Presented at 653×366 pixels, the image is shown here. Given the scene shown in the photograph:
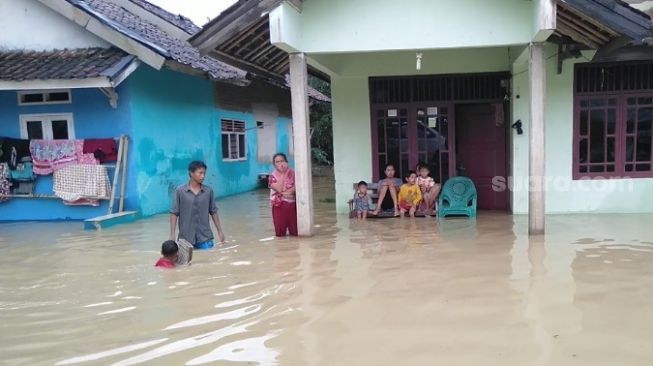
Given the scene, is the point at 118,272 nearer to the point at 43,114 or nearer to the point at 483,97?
the point at 43,114

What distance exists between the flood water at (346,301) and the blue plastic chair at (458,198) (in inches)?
59.0

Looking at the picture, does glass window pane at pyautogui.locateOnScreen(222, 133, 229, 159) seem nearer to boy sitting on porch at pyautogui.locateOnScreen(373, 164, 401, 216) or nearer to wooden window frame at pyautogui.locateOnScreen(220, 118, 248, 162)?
wooden window frame at pyautogui.locateOnScreen(220, 118, 248, 162)

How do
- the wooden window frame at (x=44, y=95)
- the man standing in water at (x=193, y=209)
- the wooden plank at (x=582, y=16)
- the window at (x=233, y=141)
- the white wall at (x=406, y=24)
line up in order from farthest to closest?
the window at (x=233, y=141) → the wooden window frame at (x=44, y=95) → the white wall at (x=406, y=24) → the wooden plank at (x=582, y=16) → the man standing in water at (x=193, y=209)

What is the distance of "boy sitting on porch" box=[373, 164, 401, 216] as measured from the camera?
9.30m

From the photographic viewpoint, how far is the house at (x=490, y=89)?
23.3ft

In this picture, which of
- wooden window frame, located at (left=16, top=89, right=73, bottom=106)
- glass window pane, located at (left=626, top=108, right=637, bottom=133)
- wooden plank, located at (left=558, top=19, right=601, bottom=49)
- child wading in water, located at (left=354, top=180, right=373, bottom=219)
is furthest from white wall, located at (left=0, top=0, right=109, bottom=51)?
glass window pane, located at (left=626, top=108, right=637, bottom=133)

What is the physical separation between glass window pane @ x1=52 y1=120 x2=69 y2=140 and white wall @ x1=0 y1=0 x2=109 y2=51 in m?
1.47

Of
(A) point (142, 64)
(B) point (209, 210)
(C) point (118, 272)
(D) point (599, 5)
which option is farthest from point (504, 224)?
(A) point (142, 64)

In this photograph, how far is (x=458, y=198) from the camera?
932 cm

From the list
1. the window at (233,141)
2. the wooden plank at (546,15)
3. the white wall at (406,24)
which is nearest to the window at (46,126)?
the window at (233,141)

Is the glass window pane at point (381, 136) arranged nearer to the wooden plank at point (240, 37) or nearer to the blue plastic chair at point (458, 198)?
the blue plastic chair at point (458, 198)

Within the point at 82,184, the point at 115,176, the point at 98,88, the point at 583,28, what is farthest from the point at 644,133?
the point at 82,184

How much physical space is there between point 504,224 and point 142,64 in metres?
7.46

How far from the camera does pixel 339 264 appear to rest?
234 inches
